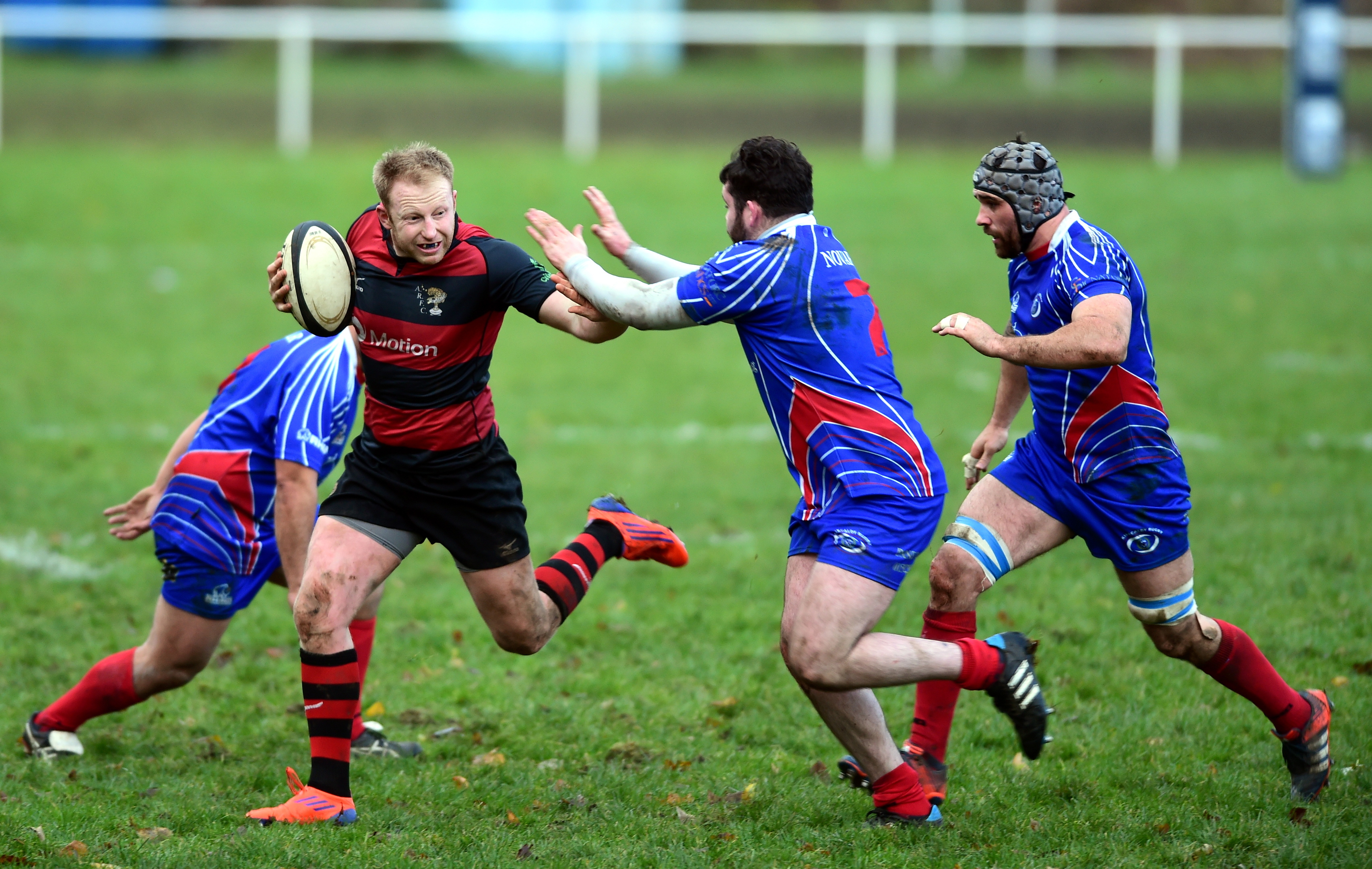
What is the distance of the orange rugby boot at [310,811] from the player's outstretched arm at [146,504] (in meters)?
1.35

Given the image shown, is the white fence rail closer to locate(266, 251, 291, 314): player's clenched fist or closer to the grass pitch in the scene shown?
the grass pitch

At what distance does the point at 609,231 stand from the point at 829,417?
39.4 inches

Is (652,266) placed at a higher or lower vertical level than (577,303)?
higher

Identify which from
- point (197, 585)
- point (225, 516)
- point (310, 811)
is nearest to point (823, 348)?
point (310, 811)

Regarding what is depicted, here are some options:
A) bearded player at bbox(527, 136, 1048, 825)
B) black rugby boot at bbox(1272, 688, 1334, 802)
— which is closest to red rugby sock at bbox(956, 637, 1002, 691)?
bearded player at bbox(527, 136, 1048, 825)

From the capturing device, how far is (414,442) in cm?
508

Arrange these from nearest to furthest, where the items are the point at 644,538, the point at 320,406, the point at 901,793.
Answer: the point at 901,793 < the point at 320,406 < the point at 644,538

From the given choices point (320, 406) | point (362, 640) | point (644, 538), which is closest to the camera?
point (320, 406)

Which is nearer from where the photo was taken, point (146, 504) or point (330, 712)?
point (330, 712)

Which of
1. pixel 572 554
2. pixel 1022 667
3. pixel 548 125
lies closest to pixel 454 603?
pixel 572 554

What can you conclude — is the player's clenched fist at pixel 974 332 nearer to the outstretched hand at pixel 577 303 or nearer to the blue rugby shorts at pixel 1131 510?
the blue rugby shorts at pixel 1131 510

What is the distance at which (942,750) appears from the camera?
17.3 feet

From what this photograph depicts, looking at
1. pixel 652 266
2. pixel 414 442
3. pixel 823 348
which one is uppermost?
pixel 652 266

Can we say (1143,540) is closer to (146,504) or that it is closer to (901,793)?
(901,793)
